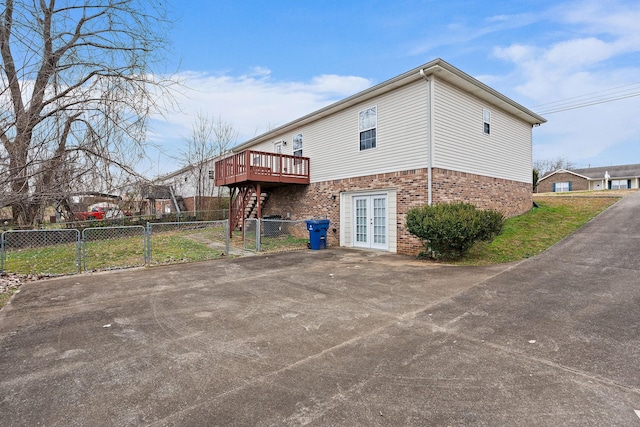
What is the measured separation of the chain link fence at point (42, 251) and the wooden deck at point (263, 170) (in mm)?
5881

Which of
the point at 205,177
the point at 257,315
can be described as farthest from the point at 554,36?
the point at 205,177

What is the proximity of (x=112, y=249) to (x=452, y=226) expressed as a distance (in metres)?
11.5

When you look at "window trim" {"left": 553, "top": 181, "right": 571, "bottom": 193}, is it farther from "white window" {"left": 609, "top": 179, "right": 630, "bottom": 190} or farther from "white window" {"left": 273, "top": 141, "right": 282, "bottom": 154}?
"white window" {"left": 273, "top": 141, "right": 282, "bottom": 154}

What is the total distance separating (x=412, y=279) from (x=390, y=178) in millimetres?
4946

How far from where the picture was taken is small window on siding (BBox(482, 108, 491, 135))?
12.0 metres

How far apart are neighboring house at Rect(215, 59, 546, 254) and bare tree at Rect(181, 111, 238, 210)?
425 inches

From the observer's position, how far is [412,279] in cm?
677

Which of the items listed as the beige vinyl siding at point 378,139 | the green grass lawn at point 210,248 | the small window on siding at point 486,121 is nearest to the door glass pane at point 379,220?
the beige vinyl siding at point 378,139

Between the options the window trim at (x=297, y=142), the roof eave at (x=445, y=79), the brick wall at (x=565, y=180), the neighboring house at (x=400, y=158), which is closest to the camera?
the roof eave at (x=445, y=79)

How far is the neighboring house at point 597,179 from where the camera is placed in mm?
38969

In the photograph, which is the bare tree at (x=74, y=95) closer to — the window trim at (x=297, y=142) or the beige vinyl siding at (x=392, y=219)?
the beige vinyl siding at (x=392, y=219)

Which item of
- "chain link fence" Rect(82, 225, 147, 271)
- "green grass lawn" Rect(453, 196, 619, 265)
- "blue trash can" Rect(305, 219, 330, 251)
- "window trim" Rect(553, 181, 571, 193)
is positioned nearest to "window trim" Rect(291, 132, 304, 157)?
"blue trash can" Rect(305, 219, 330, 251)

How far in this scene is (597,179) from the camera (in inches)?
1592

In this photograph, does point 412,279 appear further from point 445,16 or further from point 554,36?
point 554,36
